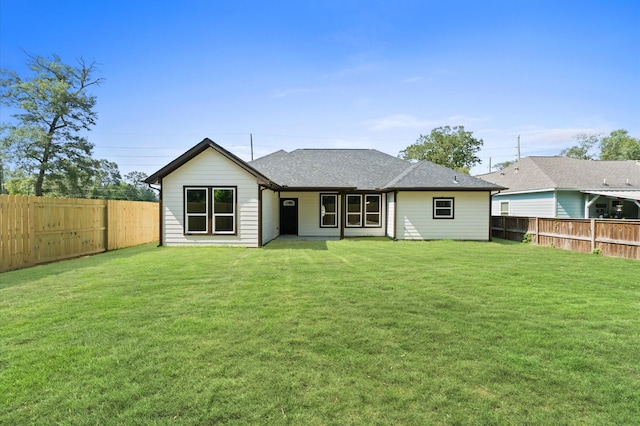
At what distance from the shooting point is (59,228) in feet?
31.2

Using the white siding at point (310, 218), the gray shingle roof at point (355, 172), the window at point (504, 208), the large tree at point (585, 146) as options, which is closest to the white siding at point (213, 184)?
the gray shingle roof at point (355, 172)

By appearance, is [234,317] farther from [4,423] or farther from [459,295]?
[459,295]

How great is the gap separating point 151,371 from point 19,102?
35.0 m

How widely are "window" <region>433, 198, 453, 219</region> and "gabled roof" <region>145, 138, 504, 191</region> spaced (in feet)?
2.54

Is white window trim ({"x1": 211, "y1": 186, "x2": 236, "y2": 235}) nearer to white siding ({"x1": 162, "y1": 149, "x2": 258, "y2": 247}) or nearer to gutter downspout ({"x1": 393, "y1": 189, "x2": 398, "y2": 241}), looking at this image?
white siding ({"x1": 162, "y1": 149, "x2": 258, "y2": 247})

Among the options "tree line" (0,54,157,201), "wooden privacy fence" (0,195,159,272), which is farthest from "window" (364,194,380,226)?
"tree line" (0,54,157,201)

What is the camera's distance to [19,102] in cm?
2655

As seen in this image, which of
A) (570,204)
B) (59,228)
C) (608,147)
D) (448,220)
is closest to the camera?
(59,228)

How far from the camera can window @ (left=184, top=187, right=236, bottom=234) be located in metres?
12.7

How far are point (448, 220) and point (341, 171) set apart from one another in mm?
6706

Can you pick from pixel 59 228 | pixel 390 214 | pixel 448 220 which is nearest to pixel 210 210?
pixel 59 228

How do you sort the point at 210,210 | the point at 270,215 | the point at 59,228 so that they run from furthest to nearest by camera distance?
the point at 270,215, the point at 210,210, the point at 59,228

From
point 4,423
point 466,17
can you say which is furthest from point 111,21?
point 4,423

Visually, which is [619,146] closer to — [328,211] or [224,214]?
[328,211]
